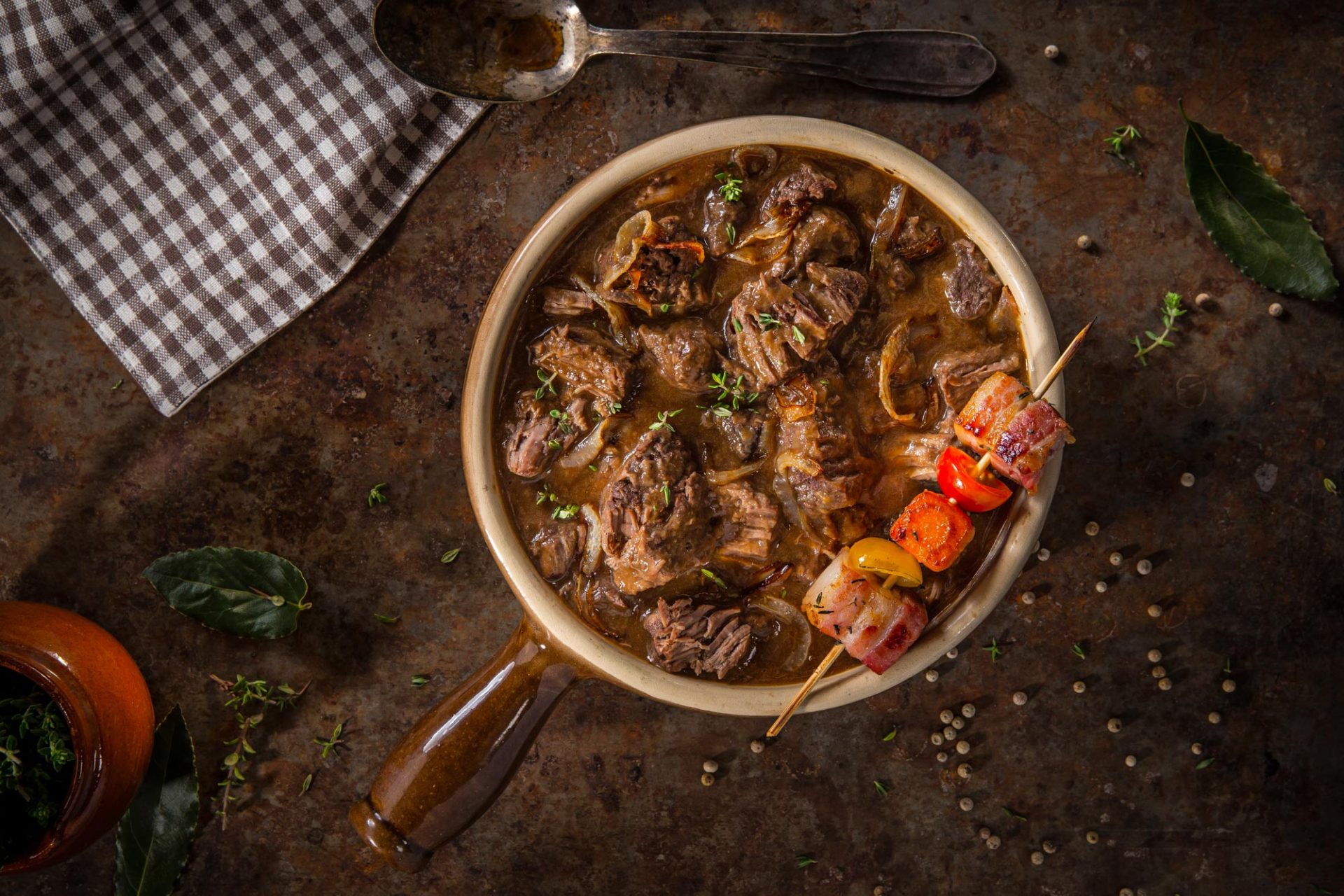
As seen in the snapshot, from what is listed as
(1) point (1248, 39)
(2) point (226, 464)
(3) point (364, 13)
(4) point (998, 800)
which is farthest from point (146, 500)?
(1) point (1248, 39)

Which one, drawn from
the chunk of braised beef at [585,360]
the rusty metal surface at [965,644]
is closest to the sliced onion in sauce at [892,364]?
the chunk of braised beef at [585,360]

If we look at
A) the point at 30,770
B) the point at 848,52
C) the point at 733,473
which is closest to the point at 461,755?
the point at 733,473

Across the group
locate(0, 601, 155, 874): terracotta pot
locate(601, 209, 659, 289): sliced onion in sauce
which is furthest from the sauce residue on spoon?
locate(0, 601, 155, 874): terracotta pot

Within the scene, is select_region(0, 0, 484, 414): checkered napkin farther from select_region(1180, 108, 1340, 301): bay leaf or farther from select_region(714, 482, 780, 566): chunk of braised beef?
select_region(1180, 108, 1340, 301): bay leaf

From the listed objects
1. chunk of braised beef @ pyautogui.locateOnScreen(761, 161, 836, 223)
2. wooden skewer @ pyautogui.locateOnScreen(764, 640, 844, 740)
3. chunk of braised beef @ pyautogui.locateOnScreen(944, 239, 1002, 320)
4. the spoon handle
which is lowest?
wooden skewer @ pyautogui.locateOnScreen(764, 640, 844, 740)

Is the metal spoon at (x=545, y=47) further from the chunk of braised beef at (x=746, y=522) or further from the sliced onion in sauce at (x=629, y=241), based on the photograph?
the chunk of braised beef at (x=746, y=522)
